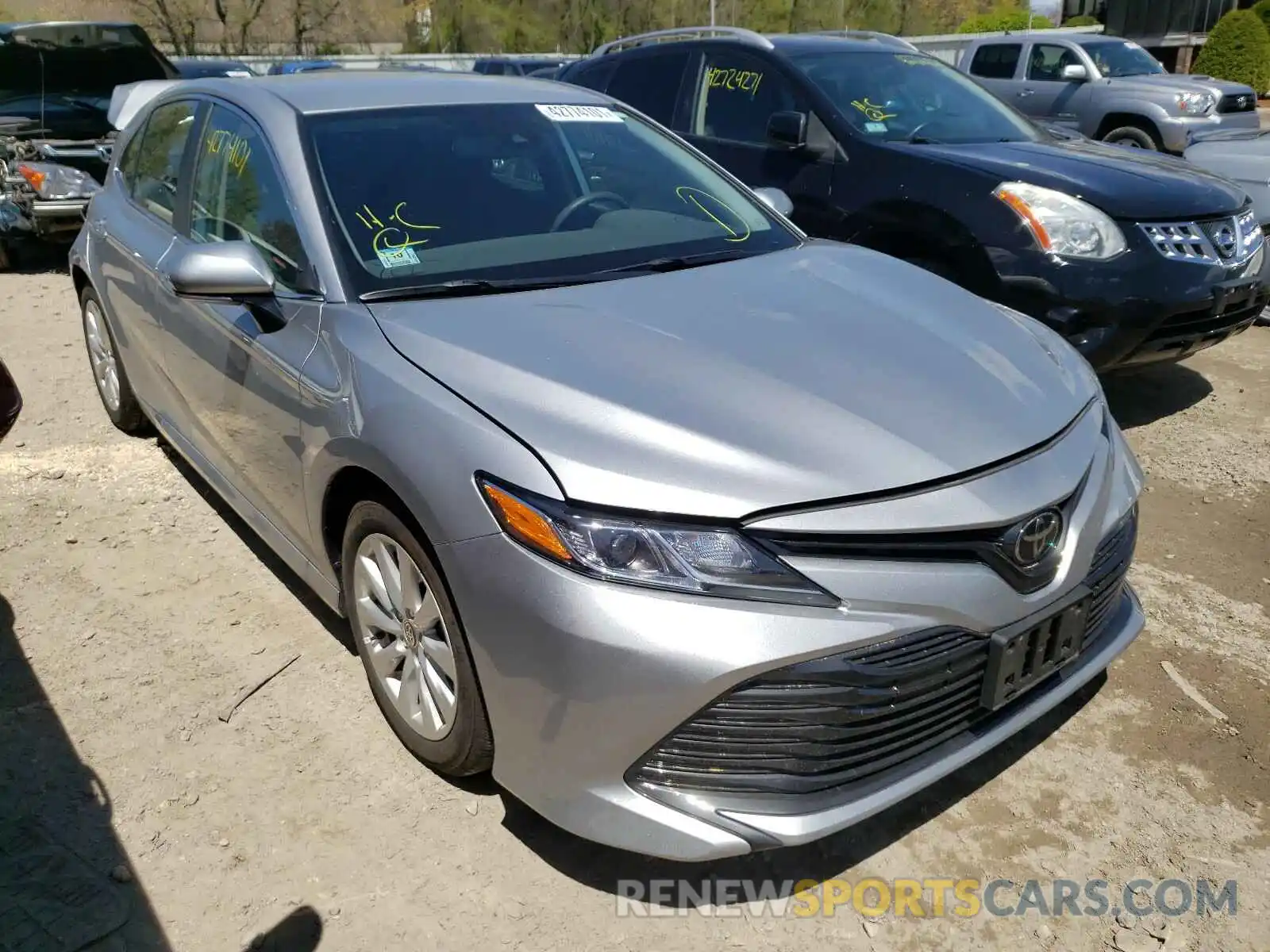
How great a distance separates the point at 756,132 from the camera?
18.3ft

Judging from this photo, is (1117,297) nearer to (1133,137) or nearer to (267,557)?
(267,557)

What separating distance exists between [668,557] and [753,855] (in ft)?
2.88

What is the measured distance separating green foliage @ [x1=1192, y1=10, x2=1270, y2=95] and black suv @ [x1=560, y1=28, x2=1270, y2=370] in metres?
19.5

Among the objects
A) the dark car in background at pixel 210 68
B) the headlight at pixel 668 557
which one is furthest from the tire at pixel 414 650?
the dark car in background at pixel 210 68

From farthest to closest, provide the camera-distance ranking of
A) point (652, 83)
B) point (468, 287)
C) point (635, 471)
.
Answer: point (652, 83), point (468, 287), point (635, 471)

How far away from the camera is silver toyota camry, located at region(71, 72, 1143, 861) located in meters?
1.93

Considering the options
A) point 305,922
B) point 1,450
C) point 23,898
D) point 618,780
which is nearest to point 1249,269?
point 618,780

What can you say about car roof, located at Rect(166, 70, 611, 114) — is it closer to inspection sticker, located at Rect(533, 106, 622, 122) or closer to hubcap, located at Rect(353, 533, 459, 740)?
inspection sticker, located at Rect(533, 106, 622, 122)

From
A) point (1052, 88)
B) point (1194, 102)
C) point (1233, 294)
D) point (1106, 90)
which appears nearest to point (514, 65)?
point (1052, 88)

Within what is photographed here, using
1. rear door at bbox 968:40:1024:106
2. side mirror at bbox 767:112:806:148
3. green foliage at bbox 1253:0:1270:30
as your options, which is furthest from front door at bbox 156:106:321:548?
green foliage at bbox 1253:0:1270:30

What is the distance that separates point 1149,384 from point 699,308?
3.77m

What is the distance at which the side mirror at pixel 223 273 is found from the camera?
2.66 metres

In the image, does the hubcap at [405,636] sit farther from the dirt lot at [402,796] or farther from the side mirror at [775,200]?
the side mirror at [775,200]

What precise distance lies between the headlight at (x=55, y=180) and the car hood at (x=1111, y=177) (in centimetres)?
598
